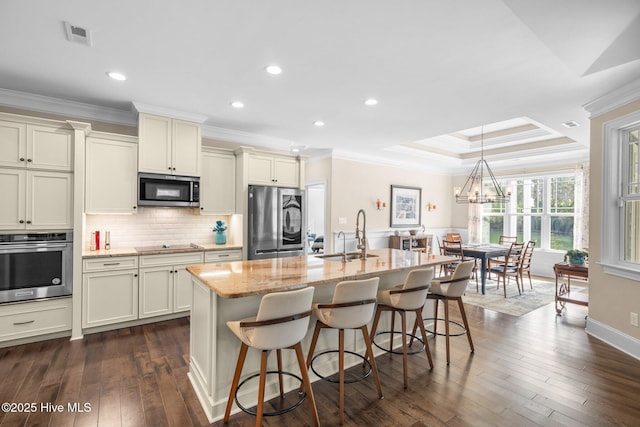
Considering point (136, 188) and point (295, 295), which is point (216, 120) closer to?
point (136, 188)

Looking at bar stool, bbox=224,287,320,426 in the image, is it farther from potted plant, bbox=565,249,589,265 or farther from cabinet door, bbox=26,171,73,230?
potted plant, bbox=565,249,589,265

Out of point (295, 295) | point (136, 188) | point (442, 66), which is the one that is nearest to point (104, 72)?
point (136, 188)

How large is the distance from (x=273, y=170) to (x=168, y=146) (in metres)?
1.50

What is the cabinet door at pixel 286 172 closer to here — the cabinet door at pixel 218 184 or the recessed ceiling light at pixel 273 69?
the cabinet door at pixel 218 184

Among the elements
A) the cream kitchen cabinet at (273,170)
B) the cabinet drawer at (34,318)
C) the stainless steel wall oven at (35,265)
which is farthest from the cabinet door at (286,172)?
the cabinet drawer at (34,318)

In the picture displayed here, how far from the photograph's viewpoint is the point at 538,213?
24.1ft

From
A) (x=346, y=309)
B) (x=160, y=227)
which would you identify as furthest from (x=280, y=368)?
(x=160, y=227)

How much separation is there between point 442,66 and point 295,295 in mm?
2378

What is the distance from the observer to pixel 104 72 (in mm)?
3057

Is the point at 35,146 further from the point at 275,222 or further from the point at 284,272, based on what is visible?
the point at 284,272

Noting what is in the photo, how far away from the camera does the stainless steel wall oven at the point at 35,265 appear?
318cm

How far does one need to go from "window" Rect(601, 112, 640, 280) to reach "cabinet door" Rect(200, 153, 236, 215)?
4.64 meters

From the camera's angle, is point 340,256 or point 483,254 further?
point 483,254

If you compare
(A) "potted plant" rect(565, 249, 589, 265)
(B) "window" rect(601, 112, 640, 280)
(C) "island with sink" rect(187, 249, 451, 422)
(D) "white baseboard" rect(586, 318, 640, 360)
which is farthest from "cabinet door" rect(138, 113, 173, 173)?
(A) "potted plant" rect(565, 249, 589, 265)
